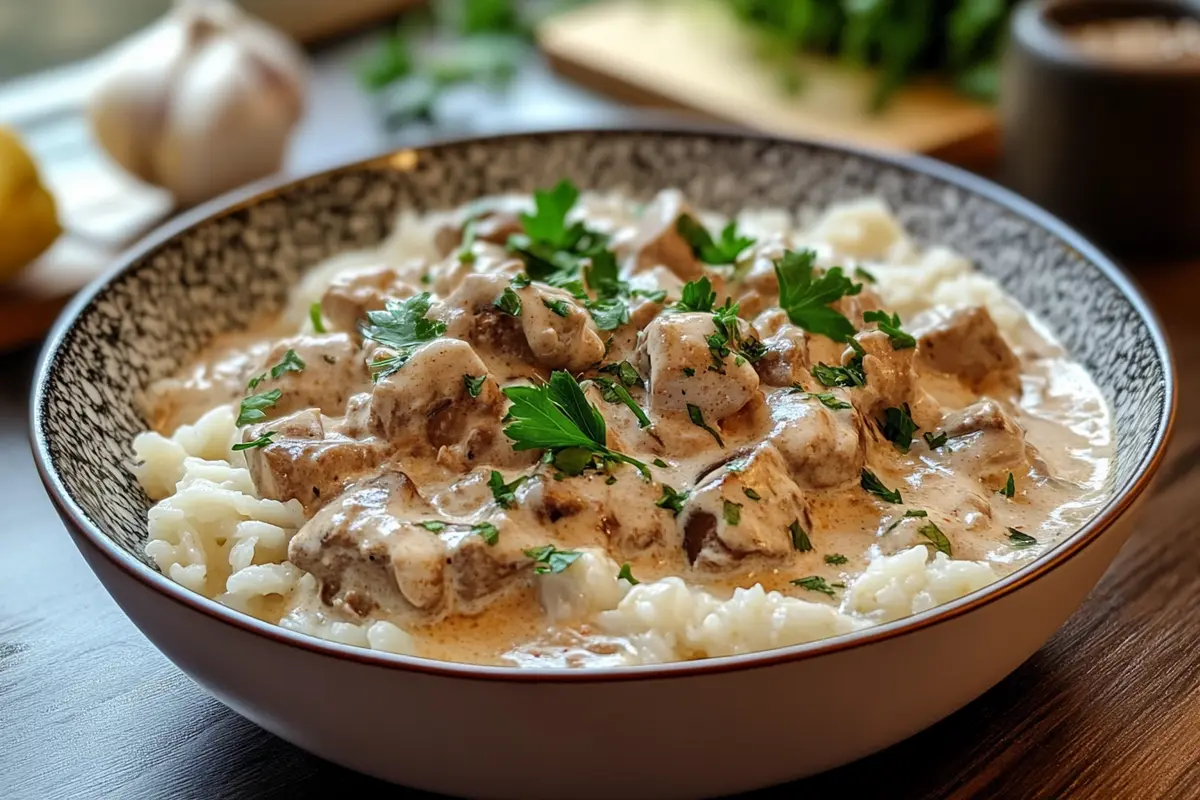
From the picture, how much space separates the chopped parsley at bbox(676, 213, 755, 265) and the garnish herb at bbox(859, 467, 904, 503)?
3.08ft

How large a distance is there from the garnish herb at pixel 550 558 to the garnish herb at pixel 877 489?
76 centimetres

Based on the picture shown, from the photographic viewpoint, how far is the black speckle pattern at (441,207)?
3.24 m

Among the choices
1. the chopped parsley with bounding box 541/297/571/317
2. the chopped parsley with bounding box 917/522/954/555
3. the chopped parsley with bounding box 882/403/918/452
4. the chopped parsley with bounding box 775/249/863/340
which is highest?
the chopped parsley with bounding box 541/297/571/317

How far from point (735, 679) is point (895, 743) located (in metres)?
0.56

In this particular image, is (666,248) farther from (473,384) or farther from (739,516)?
(739,516)

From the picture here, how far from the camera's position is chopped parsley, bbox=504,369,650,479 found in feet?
9.50

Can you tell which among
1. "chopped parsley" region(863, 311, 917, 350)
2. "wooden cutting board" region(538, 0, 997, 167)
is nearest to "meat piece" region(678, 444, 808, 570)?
"chopped parsley" region(863, 311, 917, 350)

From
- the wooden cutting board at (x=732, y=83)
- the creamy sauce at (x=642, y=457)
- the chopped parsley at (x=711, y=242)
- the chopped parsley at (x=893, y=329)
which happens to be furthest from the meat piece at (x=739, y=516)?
the wooden cutting board at (x=732, y=83)

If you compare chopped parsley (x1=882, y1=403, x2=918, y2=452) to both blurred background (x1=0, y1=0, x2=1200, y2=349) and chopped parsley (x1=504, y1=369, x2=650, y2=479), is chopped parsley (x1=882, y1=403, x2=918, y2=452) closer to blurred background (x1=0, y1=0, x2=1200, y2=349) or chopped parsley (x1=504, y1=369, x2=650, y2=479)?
chopped parsley (x1=504, y1=369, x2=650, y2=479)

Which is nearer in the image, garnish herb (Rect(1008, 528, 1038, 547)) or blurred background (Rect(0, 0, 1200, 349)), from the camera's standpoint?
garnish herb (Rect(1008, 528, 1038, 547))

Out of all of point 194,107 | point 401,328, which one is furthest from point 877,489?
point 194,107

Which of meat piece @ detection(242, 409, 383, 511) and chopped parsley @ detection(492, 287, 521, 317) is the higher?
chopped parsley @ detection(492, 287, 521, 317)

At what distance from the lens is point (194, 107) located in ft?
17.3

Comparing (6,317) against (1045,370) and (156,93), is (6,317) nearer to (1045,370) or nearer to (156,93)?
(156,93)
